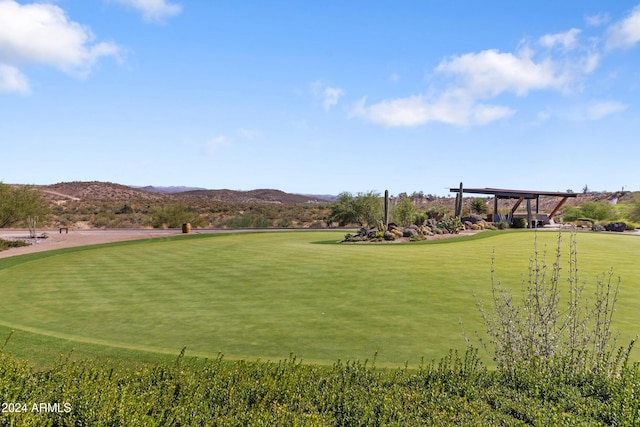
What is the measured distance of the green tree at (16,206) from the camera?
121 ft

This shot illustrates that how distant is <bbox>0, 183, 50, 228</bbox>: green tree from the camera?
121ft

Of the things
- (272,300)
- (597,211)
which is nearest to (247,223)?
(272,300)

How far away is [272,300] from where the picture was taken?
10.5m

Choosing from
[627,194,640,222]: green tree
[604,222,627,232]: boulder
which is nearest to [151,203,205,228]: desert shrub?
[604,222,627,232]: boulder

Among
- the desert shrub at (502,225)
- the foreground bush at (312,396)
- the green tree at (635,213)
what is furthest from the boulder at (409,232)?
the green tree at (635,213)

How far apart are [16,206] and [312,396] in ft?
132

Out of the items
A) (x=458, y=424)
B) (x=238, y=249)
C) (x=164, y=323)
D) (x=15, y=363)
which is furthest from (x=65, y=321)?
(x=238, y=249)

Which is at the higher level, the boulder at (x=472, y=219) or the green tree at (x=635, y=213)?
the green tree at (x=635, y=213)

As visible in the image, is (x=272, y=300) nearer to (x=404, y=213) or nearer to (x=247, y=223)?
(x=404, y=213)

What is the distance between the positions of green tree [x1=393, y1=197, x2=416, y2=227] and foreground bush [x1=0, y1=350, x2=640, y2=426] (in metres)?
29.3

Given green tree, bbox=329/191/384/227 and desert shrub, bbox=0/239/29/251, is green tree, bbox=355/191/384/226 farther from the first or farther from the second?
desert shrub, bbox=0/239/29/251

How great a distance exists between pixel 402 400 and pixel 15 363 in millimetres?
4808

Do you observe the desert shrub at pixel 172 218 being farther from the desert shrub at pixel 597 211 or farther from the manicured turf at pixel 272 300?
the desert shrub at pixel 597 211

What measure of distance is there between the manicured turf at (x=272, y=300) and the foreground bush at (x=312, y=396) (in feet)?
3.62
